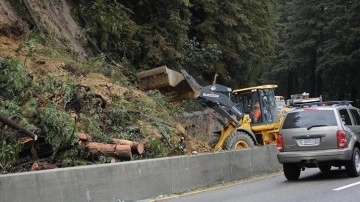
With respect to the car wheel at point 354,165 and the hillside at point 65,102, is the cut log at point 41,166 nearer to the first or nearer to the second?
the hillside at point 65,102

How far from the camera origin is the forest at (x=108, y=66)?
41.7ft

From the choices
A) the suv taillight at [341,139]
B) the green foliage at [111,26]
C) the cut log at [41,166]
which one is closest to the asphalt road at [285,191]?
the suv taillight at [341,139]

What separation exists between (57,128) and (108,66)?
8212mm

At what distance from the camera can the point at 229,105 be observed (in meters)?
18.0

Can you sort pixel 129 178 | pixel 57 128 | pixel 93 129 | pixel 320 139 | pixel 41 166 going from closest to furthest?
pixel 129 178 < pixel 41 166 < pixel 57 128 < pixel 320 139 < pixel 93 129

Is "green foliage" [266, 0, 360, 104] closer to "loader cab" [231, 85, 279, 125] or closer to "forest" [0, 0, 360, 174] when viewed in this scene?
"forest" [0, 0, 360, 174]

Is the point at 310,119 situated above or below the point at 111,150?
above

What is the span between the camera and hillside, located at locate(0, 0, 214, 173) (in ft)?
41.0

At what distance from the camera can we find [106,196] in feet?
35.0

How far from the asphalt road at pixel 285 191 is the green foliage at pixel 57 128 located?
2.59m

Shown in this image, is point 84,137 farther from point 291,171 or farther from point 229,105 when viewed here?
point 229,105

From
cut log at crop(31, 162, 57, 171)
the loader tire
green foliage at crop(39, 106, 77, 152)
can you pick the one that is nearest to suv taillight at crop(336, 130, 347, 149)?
the loader tire

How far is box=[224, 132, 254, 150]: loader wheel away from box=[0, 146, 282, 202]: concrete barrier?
1.29m

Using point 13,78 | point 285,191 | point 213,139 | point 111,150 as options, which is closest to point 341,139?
point 285,191
